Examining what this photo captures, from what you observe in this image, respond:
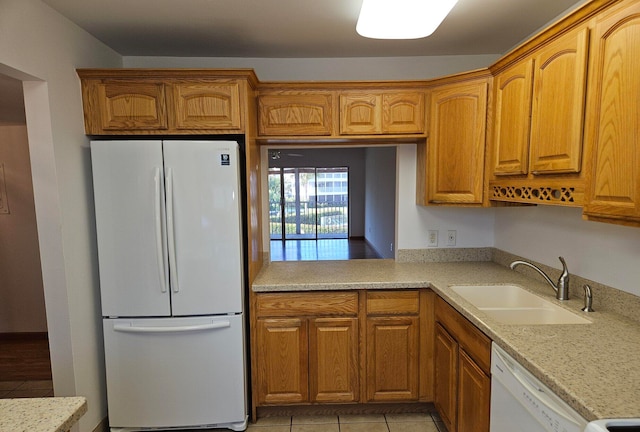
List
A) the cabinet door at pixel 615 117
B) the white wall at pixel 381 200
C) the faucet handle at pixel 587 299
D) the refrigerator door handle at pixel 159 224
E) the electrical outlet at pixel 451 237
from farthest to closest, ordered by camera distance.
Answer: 1. the white wall at pixel 381 200
2. the electrical outlet at pixel 451 237
3. the refrigerator door handle at pixel 159 224
4. the faucet handle at pixel 587 299
5. the cabinet door at pixel 615 117

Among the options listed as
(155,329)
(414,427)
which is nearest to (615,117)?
(414,427)

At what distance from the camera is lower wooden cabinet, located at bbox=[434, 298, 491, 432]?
156cm

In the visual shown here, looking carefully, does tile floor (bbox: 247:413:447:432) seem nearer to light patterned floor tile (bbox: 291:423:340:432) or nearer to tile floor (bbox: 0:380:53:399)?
light patterned floor tile (bbox: 291:423:340:432)

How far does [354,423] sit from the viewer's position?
7.39 feet

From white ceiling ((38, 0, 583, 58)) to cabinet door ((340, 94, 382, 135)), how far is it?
1.22 ft

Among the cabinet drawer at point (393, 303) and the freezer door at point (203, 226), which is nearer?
the freezer door at point (203, 226)

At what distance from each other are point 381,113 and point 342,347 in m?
1.58

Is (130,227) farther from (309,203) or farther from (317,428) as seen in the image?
(309,203)

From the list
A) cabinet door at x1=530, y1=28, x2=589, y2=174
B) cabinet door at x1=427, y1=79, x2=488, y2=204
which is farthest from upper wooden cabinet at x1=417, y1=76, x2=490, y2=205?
cabinet door at x1=530, y1=28, x2=589, y2=174

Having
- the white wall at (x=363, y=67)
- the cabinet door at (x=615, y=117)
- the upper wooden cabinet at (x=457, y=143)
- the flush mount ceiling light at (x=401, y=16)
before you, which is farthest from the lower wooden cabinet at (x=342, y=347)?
the white wall at (x=363, y=67)

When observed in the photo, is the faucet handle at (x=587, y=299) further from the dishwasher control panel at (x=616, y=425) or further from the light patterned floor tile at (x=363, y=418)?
the light patterned floor tile at (x=363, y=418)

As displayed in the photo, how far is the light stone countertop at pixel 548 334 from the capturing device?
104 centimetres

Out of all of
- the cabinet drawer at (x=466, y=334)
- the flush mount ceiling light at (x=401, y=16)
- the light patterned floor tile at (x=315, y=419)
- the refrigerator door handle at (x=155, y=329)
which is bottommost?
the light patterned floor tile at (x=315, y=419)

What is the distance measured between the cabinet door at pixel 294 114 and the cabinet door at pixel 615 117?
143 cm
